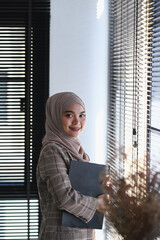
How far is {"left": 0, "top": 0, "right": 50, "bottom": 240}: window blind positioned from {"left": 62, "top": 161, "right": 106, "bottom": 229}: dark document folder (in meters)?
1.58

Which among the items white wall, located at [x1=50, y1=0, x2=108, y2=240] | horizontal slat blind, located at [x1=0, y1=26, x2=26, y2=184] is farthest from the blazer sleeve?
horizontal slat blind, located at [x1=0, y1=26, x2=26, y2=184]

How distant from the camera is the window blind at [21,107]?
4.12 m

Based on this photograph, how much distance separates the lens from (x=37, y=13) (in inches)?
162

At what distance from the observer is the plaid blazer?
2561mm

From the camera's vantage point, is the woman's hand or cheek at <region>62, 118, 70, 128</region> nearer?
the woman's hand

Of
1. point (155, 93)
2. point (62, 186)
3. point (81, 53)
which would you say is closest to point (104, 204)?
point (62, 186)

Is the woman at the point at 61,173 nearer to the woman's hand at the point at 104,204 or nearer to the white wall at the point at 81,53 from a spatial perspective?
the woman's hand at the point at 104,204

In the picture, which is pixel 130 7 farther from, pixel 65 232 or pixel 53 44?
pixel 65 232

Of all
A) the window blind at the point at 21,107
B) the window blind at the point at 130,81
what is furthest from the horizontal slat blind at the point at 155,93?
the window blind at the point at 21,107

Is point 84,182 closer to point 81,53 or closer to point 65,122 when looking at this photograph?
point 65,122

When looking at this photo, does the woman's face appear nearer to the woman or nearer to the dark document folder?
the woman

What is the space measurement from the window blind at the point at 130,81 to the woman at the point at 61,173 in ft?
0.89

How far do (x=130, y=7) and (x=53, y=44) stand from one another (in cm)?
91

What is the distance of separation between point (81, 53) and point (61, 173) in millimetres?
1685
